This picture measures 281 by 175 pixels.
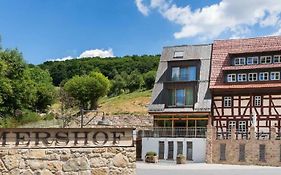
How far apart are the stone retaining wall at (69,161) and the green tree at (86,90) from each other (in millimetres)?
61260

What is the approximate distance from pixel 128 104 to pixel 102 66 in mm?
40105

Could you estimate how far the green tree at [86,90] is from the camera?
70188mm

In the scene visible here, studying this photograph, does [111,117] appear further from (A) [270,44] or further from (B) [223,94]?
(A) [270,44]

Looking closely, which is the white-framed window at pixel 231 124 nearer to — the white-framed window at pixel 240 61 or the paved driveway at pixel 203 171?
the white-framed window at pixel 240 61

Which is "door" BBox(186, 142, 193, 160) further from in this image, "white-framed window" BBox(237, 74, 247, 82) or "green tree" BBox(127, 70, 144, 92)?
"green tree" BBox(127, 70, 144, 92)

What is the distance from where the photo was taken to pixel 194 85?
1673 inches

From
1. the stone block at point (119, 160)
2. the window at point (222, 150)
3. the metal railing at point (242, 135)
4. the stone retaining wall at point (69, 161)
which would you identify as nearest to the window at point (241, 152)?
the metal railing at point (242, 135)

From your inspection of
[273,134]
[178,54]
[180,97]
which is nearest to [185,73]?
[178,54]

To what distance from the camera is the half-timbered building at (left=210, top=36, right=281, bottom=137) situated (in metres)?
39.6

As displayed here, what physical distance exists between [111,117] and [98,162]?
4505cm

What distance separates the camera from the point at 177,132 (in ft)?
132

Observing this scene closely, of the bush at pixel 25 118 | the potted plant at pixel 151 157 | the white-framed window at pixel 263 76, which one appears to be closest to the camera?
the potted plant at pixel 151 157

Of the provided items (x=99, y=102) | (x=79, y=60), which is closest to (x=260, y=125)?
(x=99, y=102)

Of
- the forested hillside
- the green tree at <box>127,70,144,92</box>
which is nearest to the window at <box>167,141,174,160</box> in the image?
the green tree at <box>127,70,144,92</box>
